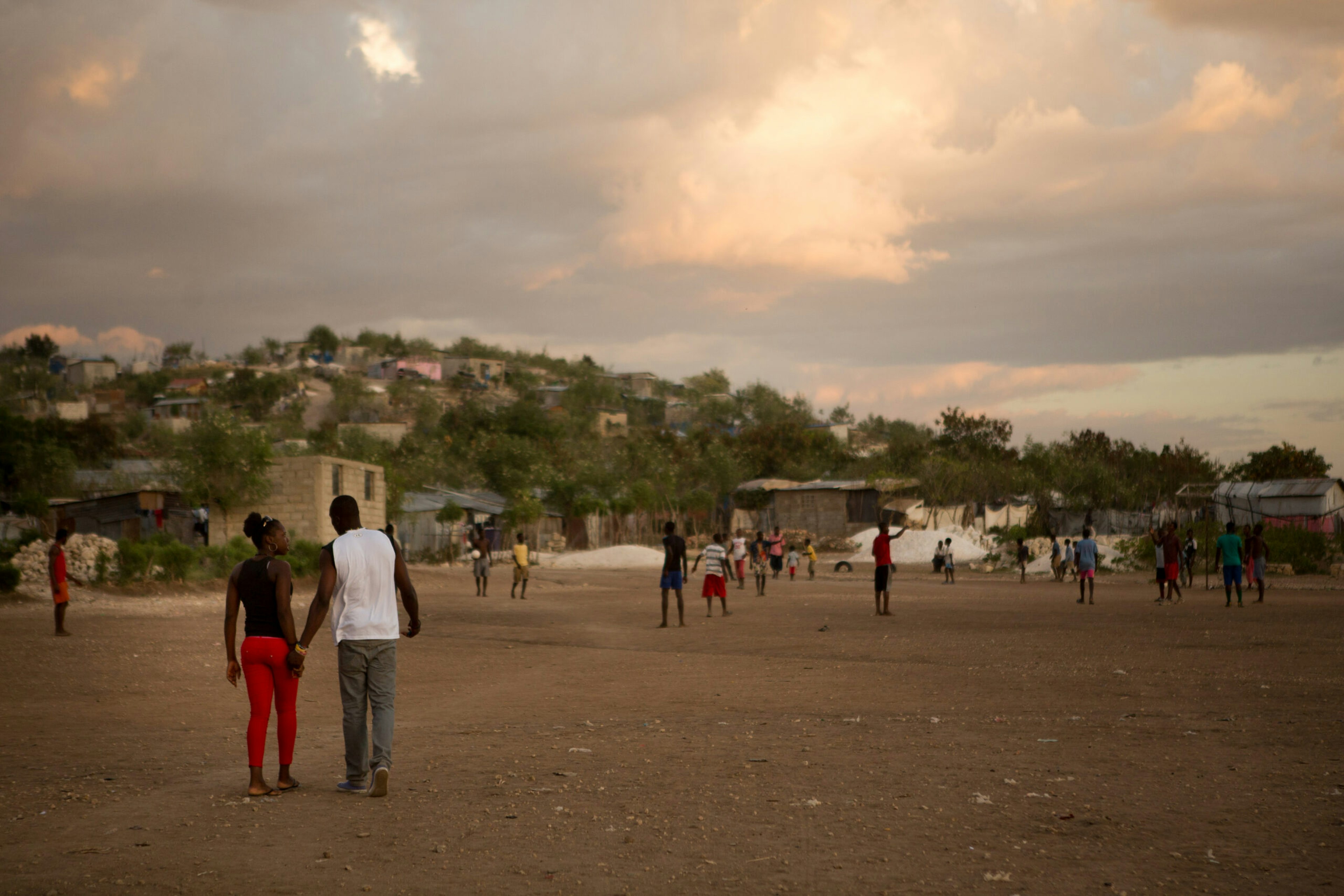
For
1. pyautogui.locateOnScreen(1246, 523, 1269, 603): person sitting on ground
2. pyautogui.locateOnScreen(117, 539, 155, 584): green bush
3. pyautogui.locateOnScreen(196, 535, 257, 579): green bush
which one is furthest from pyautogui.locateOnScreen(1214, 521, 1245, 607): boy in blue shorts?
pyautogui.locateOnScreen(117, 539, 155, 584): green bush

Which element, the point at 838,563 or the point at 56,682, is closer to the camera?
the point at 56,682

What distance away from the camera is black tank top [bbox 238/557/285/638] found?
677cm

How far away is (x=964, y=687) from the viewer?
11.8 meters

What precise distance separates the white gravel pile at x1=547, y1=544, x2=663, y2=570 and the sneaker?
4122 centimetres

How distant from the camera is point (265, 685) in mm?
6871

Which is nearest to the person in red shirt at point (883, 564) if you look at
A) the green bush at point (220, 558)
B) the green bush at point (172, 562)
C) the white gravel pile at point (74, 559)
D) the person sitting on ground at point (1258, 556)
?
the person sitting on ground at point (1258, 556)

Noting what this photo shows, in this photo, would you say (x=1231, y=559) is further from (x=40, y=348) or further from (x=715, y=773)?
(x=40, y=348)

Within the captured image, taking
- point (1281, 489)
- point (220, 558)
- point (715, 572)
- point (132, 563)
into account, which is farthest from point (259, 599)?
point (1281, 489)

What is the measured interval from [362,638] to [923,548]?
48.1m

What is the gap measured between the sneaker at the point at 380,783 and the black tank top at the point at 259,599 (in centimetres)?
99

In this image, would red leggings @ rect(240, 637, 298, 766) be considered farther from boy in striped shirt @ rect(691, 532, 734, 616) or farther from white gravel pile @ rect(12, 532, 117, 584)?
white gravel pile @ rect(12, 532, 117, 584)

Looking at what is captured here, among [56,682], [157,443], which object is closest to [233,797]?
[56,682]

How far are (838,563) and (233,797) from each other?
36928 millimetres

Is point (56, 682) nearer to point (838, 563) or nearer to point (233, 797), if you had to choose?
point (233, 797)
